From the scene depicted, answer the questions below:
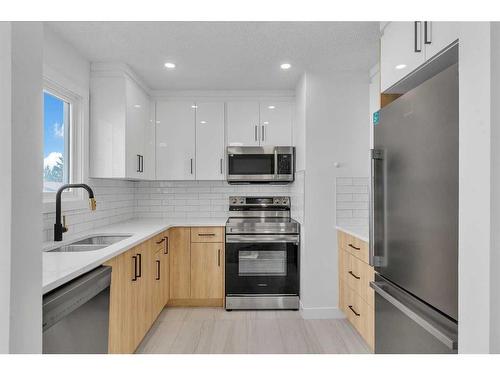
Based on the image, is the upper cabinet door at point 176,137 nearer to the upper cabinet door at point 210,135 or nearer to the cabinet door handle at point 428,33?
the upper cabinet door at point 210,135

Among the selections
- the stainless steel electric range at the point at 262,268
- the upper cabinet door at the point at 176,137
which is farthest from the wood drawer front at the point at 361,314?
the upper cabinet door at the point at 176,137

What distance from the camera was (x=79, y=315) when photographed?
4.42 ft

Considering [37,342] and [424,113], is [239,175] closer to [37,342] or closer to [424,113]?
[424,113]

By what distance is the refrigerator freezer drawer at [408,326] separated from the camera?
3.37 ft

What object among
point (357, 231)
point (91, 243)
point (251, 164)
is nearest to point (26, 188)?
point (91, 243)

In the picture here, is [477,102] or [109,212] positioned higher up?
[477,102]

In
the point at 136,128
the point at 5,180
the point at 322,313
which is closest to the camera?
the point at 5,180

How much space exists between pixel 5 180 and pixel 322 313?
116 inches

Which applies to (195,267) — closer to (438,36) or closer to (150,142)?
(150,142)

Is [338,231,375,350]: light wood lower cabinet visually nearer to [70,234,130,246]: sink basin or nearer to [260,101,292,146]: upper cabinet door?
[260,101,292,146]: upper cabinet door

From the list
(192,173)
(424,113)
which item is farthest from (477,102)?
(192,173)

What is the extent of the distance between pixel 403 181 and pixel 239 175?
2.32m

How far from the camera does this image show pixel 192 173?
140 inches

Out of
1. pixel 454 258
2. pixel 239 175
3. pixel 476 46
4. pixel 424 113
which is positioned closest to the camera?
pixel 476 46
